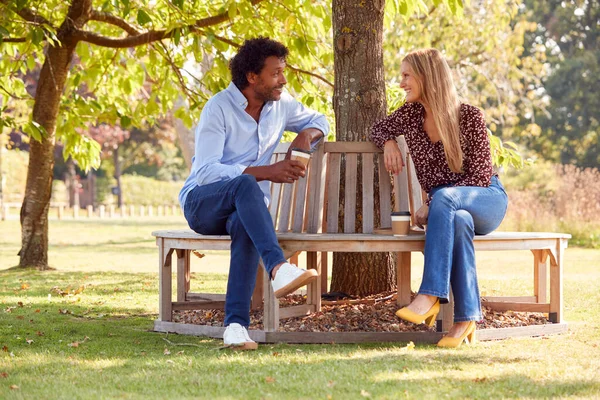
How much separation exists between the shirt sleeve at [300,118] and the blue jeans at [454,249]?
0.95 meters

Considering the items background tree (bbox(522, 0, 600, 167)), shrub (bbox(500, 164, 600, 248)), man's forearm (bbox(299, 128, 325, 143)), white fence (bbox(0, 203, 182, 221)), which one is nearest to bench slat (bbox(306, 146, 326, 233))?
man's forearm (bbox(299, 128, 325, 143))

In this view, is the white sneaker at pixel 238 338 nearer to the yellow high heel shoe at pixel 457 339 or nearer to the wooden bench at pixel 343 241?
the wooden bench at pixel 343 241

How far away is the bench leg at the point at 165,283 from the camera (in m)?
5.59

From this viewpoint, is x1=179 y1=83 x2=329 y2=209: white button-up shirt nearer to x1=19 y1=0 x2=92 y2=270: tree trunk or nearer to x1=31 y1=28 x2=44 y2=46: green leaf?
x1=31 y1=28 x2=44 y2=46: green leaf

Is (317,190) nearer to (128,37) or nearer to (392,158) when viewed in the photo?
(392,158)

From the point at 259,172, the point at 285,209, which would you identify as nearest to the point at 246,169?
the point at 259,172

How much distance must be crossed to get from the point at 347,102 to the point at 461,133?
135 centimetres

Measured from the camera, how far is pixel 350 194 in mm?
5641

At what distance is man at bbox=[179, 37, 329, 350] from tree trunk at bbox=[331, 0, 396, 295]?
0.72 m

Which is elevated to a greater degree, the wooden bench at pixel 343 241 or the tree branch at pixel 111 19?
the tree branch at pixel 111 19

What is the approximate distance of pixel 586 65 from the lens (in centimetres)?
3528

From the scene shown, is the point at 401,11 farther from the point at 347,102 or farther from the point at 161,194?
the point at 161,194

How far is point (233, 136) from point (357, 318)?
1305mm

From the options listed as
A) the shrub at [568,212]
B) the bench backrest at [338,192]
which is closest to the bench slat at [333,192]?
the bench backrest at [338,192]
